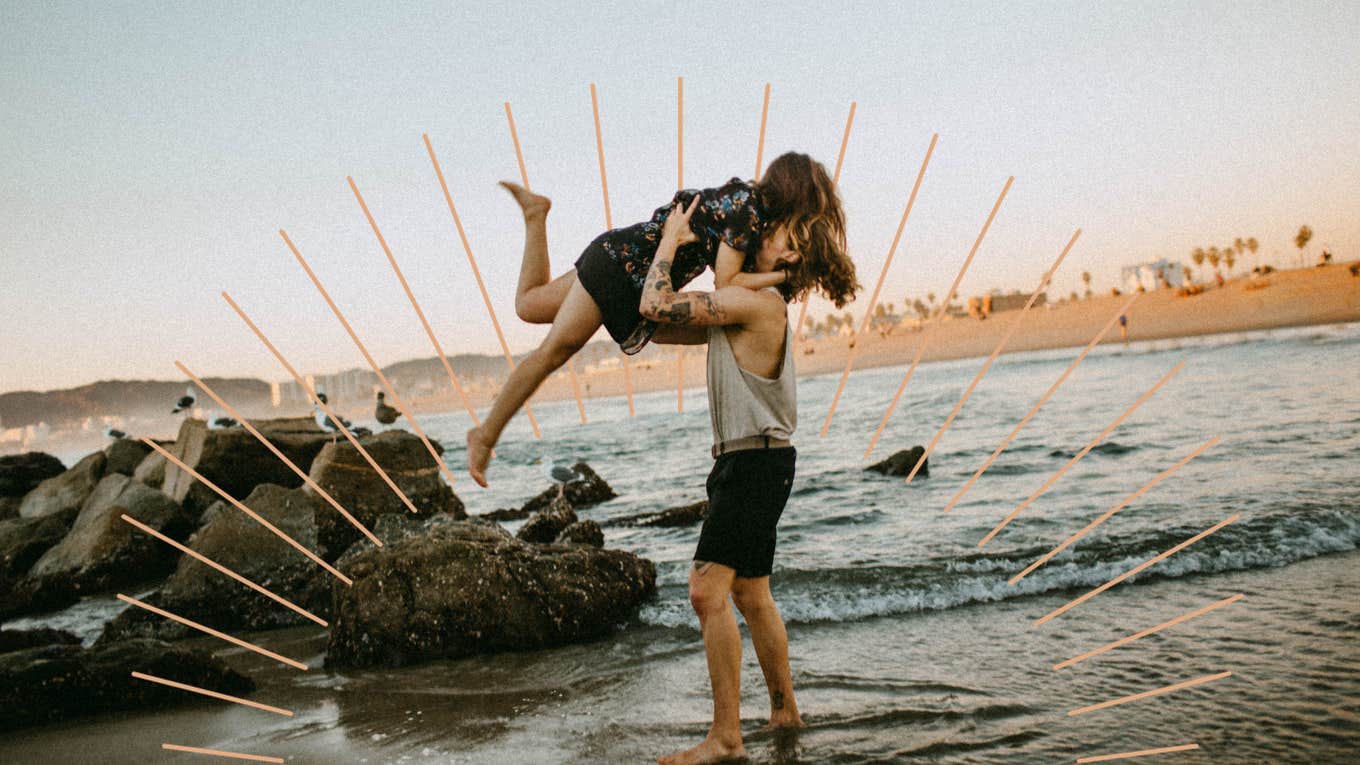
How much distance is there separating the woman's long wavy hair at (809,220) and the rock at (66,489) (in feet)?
45.8

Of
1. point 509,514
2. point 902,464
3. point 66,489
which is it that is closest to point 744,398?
point 902,464

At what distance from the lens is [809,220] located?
12.4ft

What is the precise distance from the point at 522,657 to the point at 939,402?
73.1 ft

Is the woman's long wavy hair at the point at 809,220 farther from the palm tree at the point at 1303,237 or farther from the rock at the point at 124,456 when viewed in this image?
the palm tree at the point at 1303,237

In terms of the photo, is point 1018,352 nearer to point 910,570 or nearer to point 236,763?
point 910,570

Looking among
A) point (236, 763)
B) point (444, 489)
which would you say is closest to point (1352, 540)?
point (236, 763)

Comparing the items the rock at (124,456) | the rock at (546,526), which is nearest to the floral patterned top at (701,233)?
the rock at (546,526)

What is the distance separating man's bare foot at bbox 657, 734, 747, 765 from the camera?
3.73 m

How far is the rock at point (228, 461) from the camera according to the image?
11.5 m

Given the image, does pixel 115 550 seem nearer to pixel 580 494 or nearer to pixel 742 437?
pixel 580 494

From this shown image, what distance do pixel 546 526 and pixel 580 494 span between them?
4714 millimetres

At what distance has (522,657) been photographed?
19.2ft

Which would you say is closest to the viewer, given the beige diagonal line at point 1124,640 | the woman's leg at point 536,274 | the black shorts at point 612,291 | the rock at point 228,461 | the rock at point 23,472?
the black shorts at point 612,291

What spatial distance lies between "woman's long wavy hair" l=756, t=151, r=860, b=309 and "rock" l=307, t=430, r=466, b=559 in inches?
269
